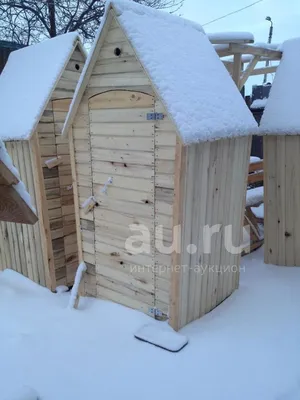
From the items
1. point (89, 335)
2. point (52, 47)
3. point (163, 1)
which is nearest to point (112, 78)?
point (52, 47)

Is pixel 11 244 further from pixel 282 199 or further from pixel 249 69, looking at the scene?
pixel 249 69

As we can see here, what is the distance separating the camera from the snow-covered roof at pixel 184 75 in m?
2.77

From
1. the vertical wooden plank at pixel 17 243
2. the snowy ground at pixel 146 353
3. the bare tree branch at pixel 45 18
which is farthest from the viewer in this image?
the bare tree branch at pixel 45 18

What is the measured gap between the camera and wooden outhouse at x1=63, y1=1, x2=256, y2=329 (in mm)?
2889

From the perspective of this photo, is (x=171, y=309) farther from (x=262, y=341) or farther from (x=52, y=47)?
(x=52, y=47)

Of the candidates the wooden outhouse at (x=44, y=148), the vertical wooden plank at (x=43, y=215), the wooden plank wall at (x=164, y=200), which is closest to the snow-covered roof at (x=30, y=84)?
the wooden outhouse at (x=44, y=148)

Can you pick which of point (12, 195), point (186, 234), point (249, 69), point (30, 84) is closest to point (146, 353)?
point (186, 234)

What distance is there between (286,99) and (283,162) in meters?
0.85

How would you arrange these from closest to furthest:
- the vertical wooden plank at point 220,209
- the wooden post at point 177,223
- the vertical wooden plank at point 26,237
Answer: the wooden post at point 177,223 < the vertical wooden plank at point 220,209 < the vertical wooden plank at point 26,237

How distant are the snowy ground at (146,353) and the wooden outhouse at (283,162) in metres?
0.71

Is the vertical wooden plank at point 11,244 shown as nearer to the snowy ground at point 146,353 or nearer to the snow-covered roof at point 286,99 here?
the snowy ground at point 146,353

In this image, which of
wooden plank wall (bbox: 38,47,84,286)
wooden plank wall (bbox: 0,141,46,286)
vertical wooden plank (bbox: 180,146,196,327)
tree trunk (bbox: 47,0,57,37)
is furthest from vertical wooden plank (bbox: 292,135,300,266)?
tree trunk (bbox: 47,0,57,37)

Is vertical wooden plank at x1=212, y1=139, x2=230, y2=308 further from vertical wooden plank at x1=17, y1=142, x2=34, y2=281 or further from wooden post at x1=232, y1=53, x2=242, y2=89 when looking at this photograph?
vertical wooden plank at x1=17, y1=142, x2=34, y2=281

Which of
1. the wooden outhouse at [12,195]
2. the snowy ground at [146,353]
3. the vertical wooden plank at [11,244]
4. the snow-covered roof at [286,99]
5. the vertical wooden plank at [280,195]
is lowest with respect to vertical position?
the snowy ground at [146,353]
